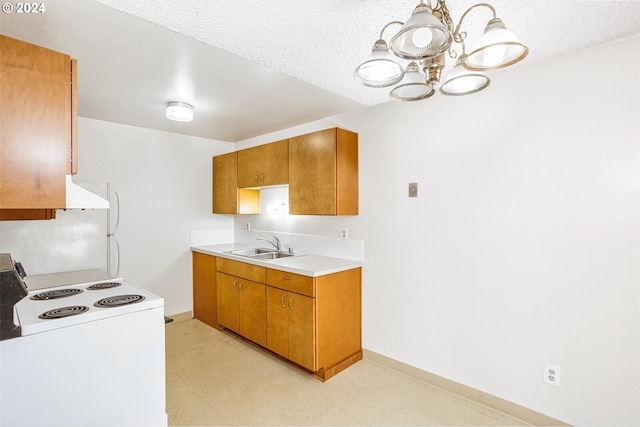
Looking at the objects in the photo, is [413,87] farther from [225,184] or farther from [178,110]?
[225,184]

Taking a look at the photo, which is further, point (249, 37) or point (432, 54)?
point (249, 37)

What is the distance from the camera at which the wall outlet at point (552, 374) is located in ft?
6.42

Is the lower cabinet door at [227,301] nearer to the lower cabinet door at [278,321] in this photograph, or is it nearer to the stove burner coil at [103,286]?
the lower cabinet door at [278,321]

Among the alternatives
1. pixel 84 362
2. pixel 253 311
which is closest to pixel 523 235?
pixel 253 311

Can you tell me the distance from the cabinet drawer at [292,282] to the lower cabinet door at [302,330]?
51 millimetres

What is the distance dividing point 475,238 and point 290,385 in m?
1.82

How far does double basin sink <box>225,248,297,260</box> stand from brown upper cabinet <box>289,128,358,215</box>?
727 millimetres

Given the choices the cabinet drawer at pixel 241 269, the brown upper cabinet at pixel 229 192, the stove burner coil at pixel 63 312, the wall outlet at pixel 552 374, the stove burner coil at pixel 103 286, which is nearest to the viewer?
the stove burner coil at pixel 63 312

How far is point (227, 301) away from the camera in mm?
3439

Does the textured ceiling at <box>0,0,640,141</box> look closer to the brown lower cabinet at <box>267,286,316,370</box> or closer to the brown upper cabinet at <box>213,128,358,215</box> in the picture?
the brown upper cabinet at <box>213,128,358,215</box>

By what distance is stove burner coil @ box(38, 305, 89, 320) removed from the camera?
1.59 metres

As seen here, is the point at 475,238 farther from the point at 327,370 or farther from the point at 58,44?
the point at 58,44

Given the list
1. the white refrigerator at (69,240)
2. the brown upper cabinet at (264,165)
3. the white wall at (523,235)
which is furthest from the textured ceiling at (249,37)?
the white refrigerator at (69,240)

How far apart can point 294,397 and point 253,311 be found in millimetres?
956
